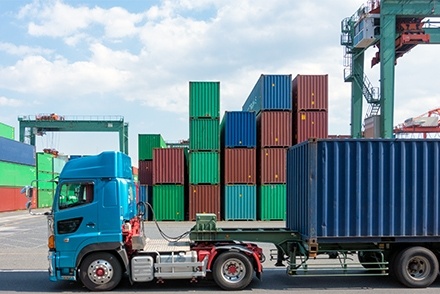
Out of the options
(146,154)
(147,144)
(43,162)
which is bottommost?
(43,162)

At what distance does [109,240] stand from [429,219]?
6824 millimetres

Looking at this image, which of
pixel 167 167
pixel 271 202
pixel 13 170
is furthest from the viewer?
pixel 13 170

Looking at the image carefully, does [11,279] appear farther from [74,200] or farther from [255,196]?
[255,196]

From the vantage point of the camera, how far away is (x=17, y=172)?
40.5m

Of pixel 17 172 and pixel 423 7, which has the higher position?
pixel 423 7

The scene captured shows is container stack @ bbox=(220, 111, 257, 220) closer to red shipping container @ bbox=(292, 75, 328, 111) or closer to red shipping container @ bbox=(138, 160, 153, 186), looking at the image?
red shipping container @ bbox=(292, 75, 328, 111)

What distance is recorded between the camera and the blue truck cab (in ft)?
28.5

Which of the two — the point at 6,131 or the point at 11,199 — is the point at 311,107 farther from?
the point at 6,131

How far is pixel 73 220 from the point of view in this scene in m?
8.76

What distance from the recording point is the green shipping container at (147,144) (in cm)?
2911

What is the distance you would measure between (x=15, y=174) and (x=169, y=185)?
70.0 ft

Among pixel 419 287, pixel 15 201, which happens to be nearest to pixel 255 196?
pixel 419 287

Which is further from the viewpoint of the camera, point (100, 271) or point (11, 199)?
point (11, 199)

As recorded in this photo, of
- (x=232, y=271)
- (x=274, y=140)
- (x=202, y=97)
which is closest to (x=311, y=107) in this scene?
(x=274, y=140)
